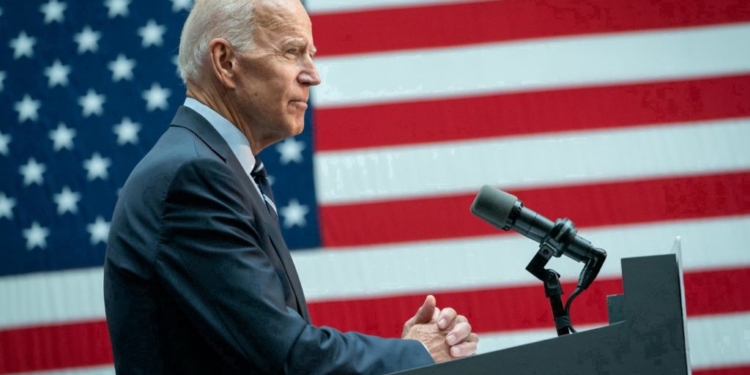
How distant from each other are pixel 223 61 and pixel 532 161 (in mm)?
1426

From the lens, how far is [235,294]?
4.36 feet

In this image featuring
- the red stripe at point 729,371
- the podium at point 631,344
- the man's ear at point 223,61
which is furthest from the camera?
the red stripe at point 729,371

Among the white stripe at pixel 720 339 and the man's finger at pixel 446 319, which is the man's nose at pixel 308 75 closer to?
the man's finger at pixel 446 319

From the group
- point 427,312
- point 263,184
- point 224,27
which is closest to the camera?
point 427,312

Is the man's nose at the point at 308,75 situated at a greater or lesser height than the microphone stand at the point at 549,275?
greater

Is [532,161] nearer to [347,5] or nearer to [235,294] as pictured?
[347,5]

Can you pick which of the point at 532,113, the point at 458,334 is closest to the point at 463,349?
the point at 458,334

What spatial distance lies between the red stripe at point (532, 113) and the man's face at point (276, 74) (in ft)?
3.83

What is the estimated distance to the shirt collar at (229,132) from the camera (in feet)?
5.47

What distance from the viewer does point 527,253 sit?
287cm

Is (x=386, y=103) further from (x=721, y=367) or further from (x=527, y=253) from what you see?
(x=721, y=367)

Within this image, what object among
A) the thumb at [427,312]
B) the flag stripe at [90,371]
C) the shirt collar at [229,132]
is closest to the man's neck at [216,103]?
the shirt collar at [229,132]

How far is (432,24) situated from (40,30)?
1.27 metres

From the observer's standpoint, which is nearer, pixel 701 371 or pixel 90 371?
pixel 701 371
